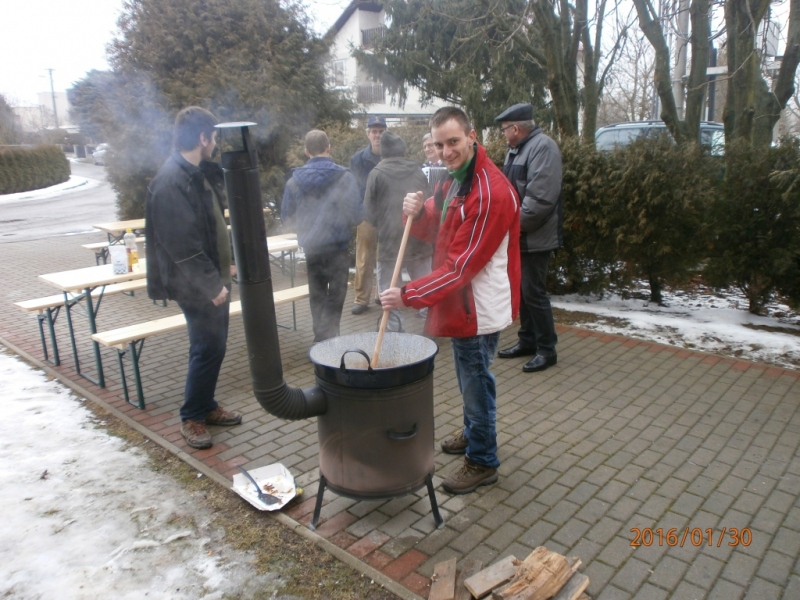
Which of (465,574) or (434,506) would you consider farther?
(434,506)

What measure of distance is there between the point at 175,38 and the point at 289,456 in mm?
8753

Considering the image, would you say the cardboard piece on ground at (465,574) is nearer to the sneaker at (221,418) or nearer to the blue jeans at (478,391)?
the blue jeans at (478,391)

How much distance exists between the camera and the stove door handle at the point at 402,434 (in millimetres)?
2725

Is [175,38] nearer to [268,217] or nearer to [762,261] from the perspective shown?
[268,217]

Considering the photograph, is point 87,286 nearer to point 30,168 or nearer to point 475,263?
point 475,263

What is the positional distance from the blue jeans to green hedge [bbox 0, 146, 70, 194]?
95.1ft

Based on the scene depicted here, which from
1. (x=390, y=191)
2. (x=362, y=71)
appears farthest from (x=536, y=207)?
(x=362, y=71)

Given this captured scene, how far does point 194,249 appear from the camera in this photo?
3.50 meters

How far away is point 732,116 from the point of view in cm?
743

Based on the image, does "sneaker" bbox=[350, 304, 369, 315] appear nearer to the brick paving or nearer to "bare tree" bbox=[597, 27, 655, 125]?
the brick paving

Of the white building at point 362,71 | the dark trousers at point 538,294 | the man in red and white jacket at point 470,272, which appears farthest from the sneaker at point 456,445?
the white building at point 362,71

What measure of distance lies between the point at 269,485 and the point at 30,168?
29501 millimetres

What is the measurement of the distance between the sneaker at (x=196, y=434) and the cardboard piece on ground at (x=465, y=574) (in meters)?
1.83

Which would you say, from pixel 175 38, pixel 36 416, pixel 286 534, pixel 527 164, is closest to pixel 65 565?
pixel 286 534
